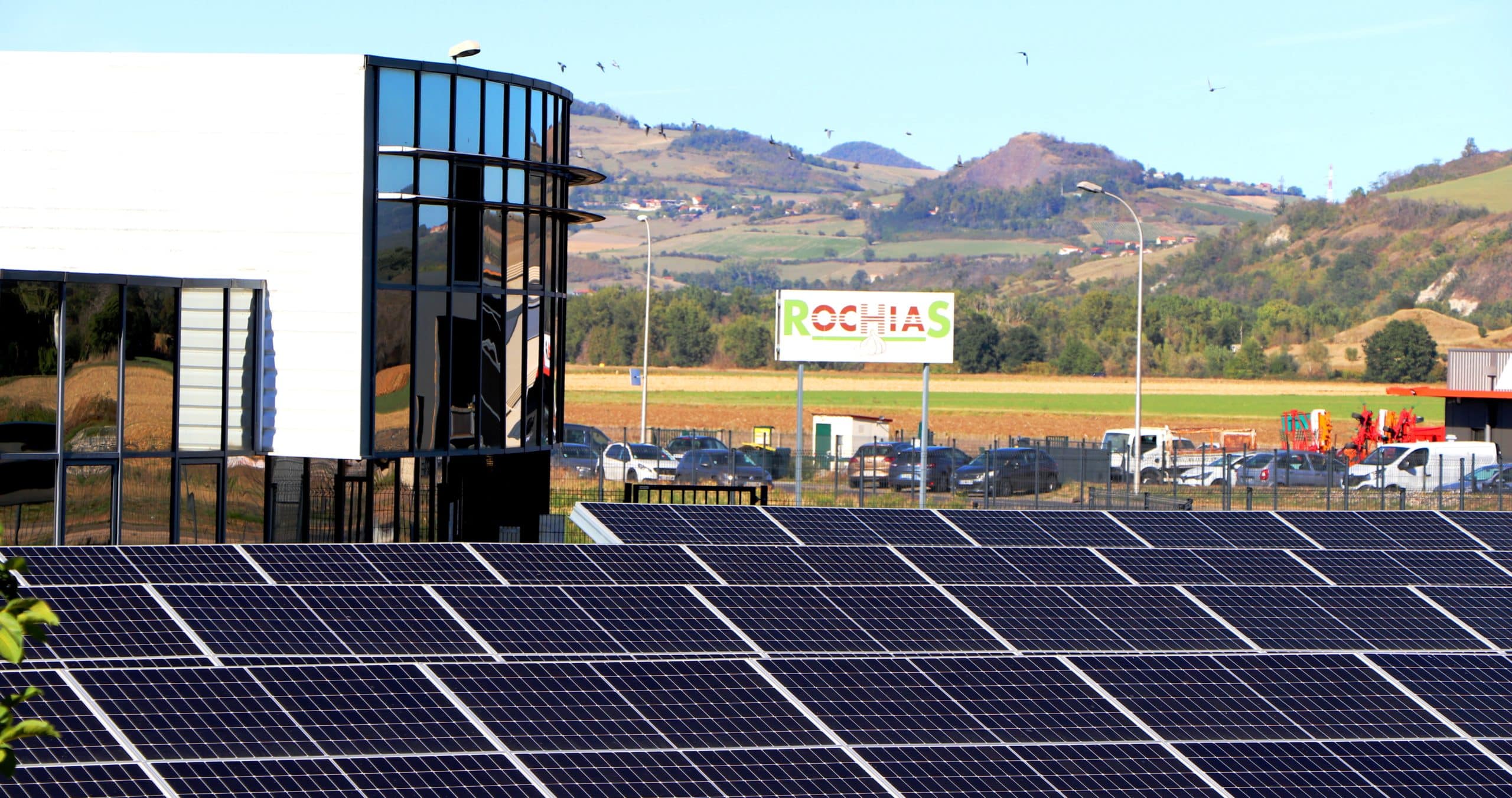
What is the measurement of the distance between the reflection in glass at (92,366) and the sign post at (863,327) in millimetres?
13572

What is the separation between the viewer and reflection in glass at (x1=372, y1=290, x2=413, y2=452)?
68.4 feet

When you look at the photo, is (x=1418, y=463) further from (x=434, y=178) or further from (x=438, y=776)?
(x=438, y=776)

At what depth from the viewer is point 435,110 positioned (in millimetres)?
21281

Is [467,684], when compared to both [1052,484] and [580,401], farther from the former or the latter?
[580,401]

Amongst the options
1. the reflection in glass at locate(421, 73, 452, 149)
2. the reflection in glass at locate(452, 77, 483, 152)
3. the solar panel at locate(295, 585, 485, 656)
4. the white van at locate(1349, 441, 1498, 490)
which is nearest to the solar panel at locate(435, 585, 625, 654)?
the solar panel at locate(295, 585, 485, 656)

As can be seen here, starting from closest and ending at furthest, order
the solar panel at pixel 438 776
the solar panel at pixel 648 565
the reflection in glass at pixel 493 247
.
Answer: the solar panel at pixel 438 776
the solar panel at pixel 648 565
the reflection in glass at pixel 493 247

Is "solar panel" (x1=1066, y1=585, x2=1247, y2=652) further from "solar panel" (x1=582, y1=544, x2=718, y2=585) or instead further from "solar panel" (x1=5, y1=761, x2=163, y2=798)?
"solar panel" (x1=5, y1=761, x2=163, y2=798)

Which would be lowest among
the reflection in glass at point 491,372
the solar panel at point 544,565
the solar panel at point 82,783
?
the solar panel at point 82,783

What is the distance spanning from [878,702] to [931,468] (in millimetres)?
33828

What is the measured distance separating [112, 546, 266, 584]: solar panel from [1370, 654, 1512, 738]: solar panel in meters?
7.23

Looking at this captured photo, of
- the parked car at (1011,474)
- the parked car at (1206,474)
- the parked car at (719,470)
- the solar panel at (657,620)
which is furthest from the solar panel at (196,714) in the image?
the parked car at (1206,474)

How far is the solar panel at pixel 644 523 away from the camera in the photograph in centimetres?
1206

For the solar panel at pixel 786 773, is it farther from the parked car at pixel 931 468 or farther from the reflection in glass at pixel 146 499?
the parked car at pixel 931 468

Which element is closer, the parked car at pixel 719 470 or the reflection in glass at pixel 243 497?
the reflection in glass at pixel 243 497
